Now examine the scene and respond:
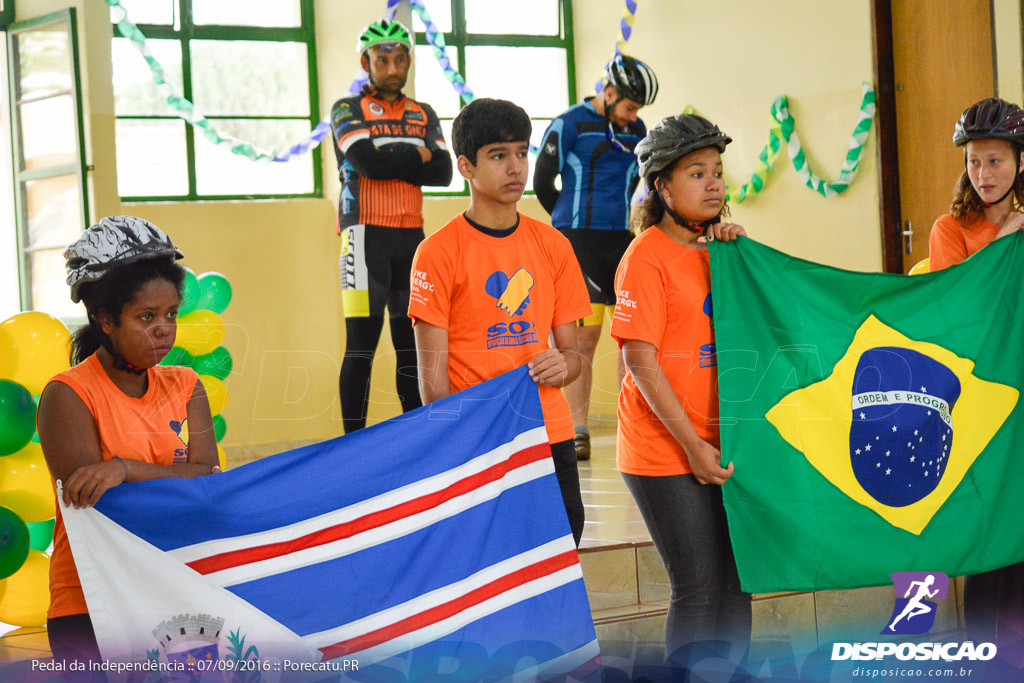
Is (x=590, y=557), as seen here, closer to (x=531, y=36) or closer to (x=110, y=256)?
(x=110, y=256)

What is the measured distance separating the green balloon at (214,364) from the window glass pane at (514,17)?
3.45m

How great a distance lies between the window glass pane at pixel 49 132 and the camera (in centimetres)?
540

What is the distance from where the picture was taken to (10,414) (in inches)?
120

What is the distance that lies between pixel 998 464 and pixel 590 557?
120cm

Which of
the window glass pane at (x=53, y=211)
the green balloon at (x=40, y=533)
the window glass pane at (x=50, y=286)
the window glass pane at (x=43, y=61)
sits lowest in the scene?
the green balloon at (x=40, y=533)

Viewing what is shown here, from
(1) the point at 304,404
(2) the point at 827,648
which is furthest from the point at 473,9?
(2) the point at 827,648

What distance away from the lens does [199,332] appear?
4016 mm

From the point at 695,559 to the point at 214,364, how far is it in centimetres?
242

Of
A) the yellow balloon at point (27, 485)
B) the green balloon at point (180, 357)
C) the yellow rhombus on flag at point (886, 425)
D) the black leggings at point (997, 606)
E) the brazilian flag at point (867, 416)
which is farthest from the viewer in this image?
the green balloon at point (180, 357)

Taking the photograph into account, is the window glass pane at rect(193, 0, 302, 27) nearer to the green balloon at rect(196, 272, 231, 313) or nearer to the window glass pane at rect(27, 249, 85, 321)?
the window glass pane at rect(27, 249, 85, 321)

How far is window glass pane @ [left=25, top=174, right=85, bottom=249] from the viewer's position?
17.9 ft

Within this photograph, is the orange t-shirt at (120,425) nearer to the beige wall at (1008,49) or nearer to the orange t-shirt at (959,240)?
the orange t-shirt at (959,240)


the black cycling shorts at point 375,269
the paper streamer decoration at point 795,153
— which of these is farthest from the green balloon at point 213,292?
the paper streamer decoration at point 795,153

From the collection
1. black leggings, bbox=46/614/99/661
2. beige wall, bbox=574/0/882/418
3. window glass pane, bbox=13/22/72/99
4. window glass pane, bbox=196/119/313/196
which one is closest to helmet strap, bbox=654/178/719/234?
black leggings, bbox=46/614/99/661
